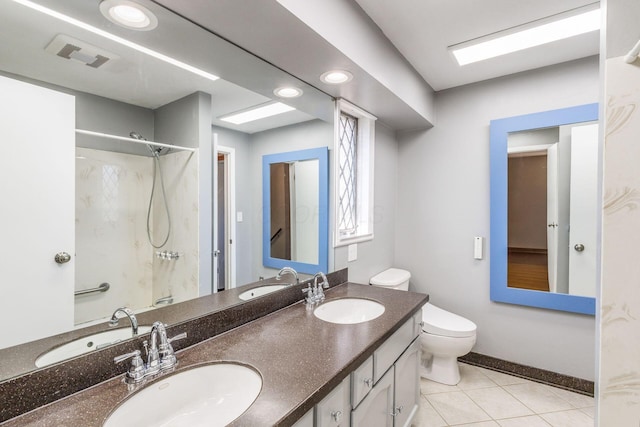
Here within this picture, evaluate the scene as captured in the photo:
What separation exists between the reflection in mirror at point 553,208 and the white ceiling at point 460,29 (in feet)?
1.63

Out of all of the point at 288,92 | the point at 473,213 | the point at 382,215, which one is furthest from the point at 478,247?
the point at 288,92

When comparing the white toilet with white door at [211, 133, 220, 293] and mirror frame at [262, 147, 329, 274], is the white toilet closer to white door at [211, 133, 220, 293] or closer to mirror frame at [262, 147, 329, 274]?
mirror frame at [262, 147, 329, 274]

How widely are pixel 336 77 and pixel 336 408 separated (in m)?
1.53

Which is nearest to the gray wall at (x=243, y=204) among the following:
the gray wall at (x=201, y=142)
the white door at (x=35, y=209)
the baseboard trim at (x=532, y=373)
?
the gray wall at (x=201, y=142)

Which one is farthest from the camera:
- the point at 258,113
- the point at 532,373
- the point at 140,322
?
the point at 532,373

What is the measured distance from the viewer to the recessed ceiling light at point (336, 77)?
1.60m

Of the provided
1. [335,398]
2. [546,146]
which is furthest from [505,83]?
[335,398]

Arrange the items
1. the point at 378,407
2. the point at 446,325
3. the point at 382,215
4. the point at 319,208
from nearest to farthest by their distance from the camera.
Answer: the point at 378,407 < the point at 319,208 < the point at 446,325 < the point at 382,215

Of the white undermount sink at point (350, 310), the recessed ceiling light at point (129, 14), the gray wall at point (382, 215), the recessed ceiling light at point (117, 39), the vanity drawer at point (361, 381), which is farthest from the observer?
the gray wall at point (382, 215)

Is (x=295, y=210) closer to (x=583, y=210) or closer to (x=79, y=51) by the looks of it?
(x=79, y=51)

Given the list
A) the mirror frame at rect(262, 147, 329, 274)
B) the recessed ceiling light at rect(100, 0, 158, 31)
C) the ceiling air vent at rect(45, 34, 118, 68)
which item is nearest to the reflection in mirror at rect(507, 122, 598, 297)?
the mirror frame at rect(262, 147, 329, 274)

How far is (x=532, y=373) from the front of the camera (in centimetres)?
229

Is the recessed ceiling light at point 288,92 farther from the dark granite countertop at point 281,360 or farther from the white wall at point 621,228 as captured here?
the white wall at point 621,228

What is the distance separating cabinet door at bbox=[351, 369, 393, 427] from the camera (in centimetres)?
116
